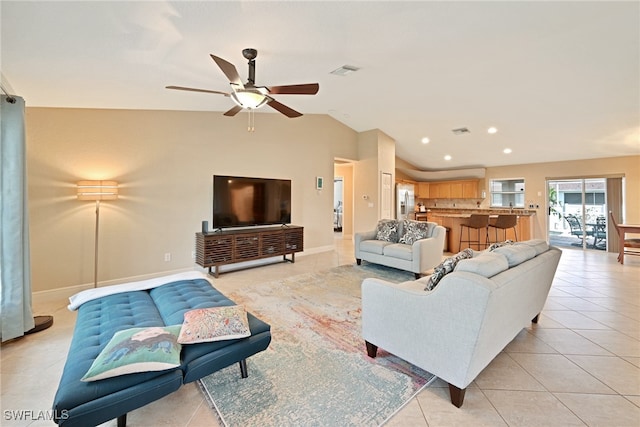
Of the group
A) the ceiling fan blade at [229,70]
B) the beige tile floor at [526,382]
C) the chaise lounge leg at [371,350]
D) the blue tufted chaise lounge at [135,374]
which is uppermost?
the ceiling fan blade at [229,70]

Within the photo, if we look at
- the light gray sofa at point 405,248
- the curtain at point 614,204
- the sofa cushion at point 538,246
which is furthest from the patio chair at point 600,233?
the sofa cushion at point 538,246

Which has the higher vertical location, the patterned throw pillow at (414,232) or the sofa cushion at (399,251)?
the patterned throw pillow at (414,232)

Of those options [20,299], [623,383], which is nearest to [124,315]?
[20,299]

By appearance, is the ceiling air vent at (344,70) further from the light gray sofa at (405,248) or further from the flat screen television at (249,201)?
the light gray sofa at (405,248)

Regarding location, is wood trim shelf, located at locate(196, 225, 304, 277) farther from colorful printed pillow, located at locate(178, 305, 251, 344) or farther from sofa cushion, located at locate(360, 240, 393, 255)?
colorful printed pillow, located at locate(178, 305, 251, 344)

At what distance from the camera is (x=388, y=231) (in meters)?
4.93

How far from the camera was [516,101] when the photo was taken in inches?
185

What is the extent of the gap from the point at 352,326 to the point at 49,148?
13.9 feet

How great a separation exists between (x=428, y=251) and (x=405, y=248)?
35cm

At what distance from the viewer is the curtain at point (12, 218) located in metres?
2.29

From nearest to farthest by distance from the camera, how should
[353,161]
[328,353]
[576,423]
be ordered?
[576,423] < [328,353] < [353,161]

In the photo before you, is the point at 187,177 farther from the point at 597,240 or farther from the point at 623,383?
the point at 597,240

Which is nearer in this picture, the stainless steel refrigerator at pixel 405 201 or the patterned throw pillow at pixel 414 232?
the patterned throw pillow at pixel 414 232

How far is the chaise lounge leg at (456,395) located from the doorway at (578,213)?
7882 millimetres
